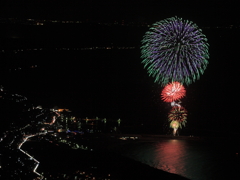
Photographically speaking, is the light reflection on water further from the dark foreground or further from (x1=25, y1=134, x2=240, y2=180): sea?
the dark foreground

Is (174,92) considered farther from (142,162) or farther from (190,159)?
(142,162)

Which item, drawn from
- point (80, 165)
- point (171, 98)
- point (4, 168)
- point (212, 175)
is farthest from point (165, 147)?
point (171, 98)

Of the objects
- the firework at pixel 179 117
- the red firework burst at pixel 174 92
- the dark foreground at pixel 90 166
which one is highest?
the red firework burst at pixel 174 92

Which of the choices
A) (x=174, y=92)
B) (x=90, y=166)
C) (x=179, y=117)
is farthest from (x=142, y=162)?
(x=179, y=117)

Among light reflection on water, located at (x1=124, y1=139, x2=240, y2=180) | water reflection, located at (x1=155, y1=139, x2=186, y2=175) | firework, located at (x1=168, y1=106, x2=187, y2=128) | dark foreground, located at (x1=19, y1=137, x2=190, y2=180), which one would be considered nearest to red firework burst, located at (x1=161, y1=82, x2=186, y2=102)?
firework, located at (x1=168, y1=106, x2=187, y2=128)

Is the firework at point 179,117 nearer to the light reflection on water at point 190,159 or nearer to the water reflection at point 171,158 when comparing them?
the water reflection at point 171,158

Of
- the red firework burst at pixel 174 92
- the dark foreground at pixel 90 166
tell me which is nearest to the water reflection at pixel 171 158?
the dark foreground at pixel 90 166
